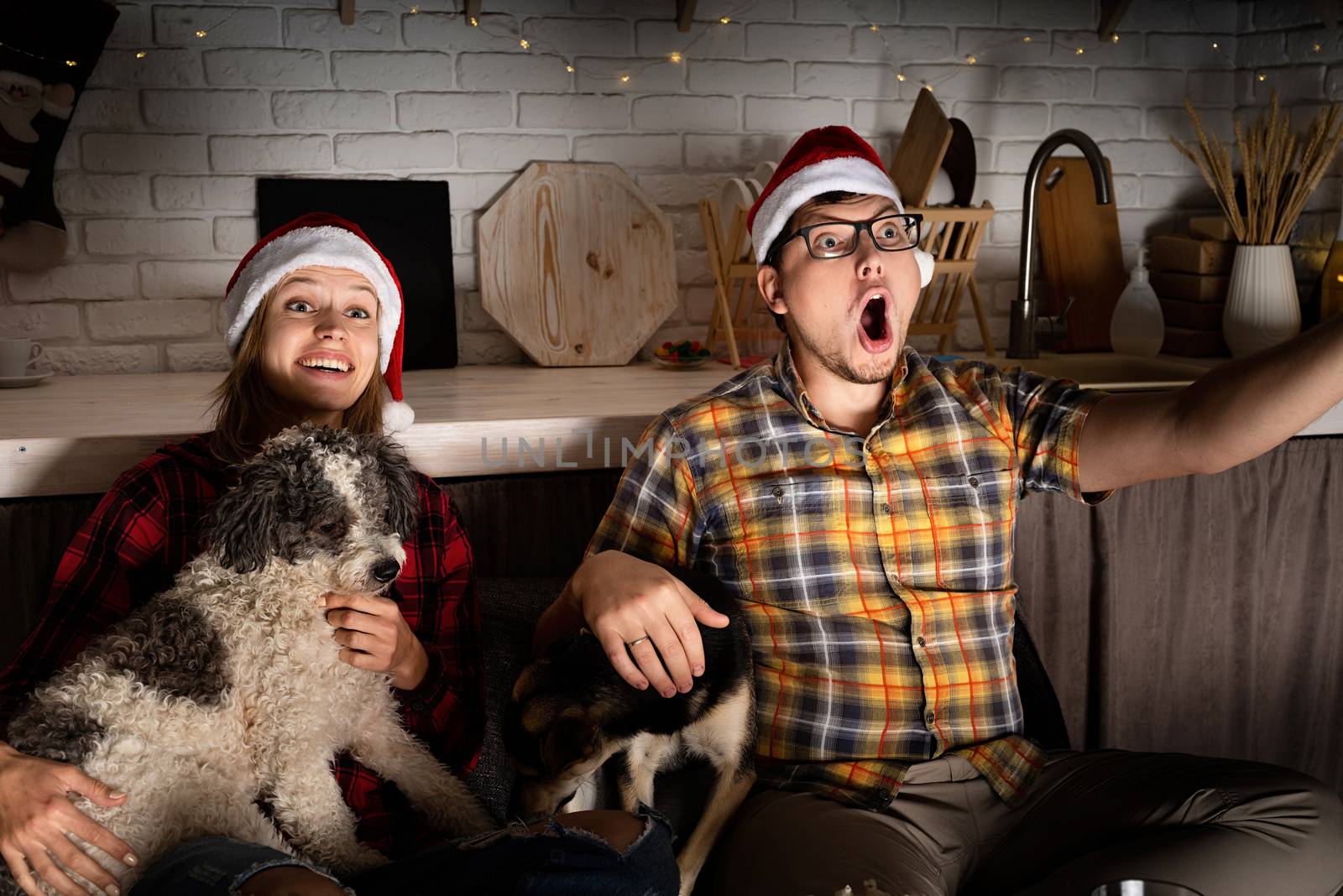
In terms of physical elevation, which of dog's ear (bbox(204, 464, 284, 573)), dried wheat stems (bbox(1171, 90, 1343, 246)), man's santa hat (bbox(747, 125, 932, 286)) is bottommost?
dog's ear (bbox(204, 464, 284, 573))

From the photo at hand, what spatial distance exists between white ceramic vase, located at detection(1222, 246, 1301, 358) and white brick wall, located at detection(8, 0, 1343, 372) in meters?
0.32

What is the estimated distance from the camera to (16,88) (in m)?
2.24

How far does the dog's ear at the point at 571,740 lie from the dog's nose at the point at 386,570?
10.2 inches

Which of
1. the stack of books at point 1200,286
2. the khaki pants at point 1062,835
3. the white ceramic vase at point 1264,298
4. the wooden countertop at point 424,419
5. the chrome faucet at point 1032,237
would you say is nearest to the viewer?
the khaki pants at point 1062,835

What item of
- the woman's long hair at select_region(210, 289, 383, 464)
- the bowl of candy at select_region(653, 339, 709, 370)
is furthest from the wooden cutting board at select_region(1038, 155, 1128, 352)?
the woman's long hair at select_region(210, 289, 383, 464)

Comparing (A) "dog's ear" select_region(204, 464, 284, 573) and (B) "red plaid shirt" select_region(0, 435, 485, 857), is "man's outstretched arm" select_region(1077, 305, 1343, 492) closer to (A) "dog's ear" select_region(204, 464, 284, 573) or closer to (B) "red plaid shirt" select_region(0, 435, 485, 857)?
(B) "red plaid shirt" select_region(0, 435, 485, 857)

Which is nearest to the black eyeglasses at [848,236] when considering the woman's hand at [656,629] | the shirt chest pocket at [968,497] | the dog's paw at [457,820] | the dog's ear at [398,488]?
the shirt chest pocket at [968,497]

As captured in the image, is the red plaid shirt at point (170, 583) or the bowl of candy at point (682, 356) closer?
the red plaid shirt at point (170, 583)

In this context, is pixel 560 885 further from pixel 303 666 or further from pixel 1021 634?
pixel 1021 634

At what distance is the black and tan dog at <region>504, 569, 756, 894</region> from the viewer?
1302mm

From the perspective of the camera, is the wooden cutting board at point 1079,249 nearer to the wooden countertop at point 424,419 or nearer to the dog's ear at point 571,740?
the wooden countertop at point 424,419

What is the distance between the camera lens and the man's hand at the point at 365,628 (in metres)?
1.27

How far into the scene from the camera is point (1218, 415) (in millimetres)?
1465

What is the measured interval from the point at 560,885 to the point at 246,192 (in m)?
1.93
